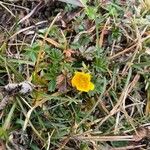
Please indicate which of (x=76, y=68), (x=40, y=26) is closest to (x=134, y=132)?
(x=76, y=68)

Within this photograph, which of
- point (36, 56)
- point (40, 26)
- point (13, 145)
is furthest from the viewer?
point (40, 26)

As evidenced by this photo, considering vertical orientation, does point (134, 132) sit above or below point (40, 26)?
below

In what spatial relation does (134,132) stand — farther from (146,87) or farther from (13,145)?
(13,145)

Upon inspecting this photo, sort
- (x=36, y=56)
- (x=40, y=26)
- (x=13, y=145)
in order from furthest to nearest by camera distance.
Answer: (x=40, y=26)
(x=36, y=56)
(x=13, y=145)
